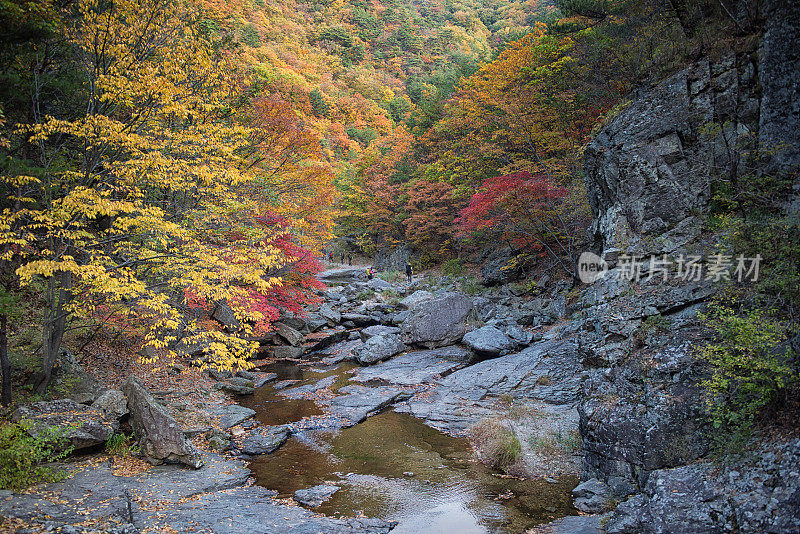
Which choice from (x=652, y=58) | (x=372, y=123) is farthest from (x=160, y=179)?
(x=372, y=123)

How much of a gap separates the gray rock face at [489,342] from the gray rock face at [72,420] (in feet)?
34.7

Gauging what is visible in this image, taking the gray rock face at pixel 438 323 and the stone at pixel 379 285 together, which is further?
the stone at pixel 379 285

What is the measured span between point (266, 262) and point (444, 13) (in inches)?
3002

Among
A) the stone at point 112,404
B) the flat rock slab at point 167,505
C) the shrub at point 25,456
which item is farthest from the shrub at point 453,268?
the shrub at point 25,456

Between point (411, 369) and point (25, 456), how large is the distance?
10756 mm

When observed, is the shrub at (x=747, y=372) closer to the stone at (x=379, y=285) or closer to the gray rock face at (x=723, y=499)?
the gray rock face at (x=723, y=499)

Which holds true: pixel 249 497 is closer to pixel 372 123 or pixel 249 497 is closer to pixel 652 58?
pixel 652 58

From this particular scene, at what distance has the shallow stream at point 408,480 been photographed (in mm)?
6500

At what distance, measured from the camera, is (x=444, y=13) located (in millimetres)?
70500

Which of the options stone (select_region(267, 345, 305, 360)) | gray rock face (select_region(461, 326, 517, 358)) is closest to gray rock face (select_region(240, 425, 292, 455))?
gray rock face (select_region(461, 326, 517, 358))

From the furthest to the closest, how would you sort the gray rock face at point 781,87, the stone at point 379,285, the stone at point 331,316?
the stone at point 379,285
the stone at point 331,316
the gray rock face at point 781,87

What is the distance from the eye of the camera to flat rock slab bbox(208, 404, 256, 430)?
10.3 m

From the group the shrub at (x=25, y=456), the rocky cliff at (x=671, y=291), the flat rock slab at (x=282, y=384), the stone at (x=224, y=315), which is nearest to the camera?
the rocky cliff at (x=671, y=291)

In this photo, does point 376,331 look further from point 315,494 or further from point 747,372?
point 747,372
